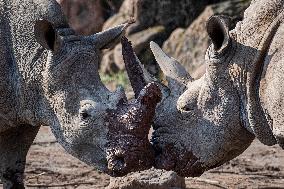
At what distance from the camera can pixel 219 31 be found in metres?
6.01

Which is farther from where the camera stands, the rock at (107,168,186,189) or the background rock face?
the background rock face

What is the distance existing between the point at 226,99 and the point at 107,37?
3.18 feet

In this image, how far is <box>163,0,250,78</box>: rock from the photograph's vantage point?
44.7 feet

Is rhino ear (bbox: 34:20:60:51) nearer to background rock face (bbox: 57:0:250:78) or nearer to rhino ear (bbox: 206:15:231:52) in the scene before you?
rhino ear (bbox: 206:15:231:52)

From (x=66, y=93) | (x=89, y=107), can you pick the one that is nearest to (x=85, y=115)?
(x=89, y=107)

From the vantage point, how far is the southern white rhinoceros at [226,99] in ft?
19.2

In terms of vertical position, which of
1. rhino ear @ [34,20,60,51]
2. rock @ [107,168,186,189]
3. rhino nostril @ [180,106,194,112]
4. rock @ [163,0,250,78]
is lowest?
rock @ [107,168,186,189]

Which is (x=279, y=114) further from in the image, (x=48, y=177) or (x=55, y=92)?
(x=48, y=177)

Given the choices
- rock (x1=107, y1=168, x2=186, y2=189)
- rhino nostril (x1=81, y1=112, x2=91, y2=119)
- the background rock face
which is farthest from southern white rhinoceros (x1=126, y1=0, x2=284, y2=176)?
the background rock face

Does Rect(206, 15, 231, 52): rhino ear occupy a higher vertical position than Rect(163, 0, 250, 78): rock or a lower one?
lower

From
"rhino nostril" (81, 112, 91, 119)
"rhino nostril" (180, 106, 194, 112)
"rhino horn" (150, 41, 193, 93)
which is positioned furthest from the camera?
"rhino horn" (150, 41, 193, 93)

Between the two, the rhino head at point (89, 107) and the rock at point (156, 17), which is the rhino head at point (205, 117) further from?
the rock at point (156, 17)

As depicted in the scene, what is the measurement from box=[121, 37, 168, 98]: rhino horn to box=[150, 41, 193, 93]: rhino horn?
0.25 feet

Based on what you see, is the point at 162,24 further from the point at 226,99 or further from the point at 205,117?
the point at 226,99
